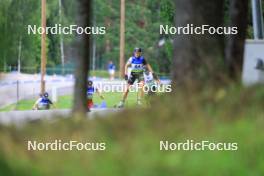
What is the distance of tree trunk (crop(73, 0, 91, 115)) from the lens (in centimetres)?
723

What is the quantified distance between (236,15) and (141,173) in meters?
4.20

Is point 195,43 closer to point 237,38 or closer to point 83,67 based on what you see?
point 237,38

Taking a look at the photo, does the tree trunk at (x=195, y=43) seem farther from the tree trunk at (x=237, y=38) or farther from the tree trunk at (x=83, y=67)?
the tree trunk at (x=83, y=67)

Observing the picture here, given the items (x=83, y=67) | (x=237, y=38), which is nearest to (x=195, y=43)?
(x=237, y=38)

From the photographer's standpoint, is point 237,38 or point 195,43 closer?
point 195,43

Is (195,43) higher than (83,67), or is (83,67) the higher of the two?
(195,43)

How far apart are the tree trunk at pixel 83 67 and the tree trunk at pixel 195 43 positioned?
4.39 feet

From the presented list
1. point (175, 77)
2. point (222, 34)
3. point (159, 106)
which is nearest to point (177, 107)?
point (159, 106)

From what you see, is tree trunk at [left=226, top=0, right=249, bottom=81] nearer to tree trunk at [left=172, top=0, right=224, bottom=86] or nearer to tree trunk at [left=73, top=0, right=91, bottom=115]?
tree trunk at [left=172, top=0, right=224, bottom=86]

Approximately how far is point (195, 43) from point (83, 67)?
175 cm

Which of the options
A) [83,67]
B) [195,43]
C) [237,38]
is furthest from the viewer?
[237,38]

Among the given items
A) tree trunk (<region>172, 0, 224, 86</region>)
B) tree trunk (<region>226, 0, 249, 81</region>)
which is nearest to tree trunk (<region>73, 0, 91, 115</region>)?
tree trunk (<region>172, 0, 224, 86</region>)

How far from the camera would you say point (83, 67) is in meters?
7.23

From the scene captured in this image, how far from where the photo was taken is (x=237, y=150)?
610cm
